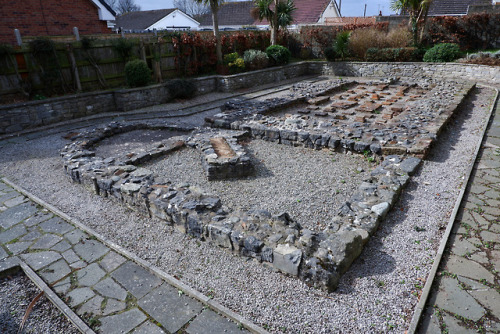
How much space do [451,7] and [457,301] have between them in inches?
1238

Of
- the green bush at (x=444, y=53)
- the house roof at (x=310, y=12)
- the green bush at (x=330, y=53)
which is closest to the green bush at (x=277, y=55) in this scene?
the green bush at (x=330, y=53)

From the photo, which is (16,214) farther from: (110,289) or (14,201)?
(110,289)

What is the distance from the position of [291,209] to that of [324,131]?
337 cm

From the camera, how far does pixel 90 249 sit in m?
4.14

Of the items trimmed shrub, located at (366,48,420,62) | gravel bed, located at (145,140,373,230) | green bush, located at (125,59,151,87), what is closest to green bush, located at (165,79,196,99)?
green bush, located at (125,59,151,87)

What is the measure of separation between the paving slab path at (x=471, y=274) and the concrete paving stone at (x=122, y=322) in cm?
261

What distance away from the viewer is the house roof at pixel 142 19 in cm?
3738

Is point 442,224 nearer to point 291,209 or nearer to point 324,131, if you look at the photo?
point 291,209

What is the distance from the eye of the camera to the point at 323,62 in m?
18.6

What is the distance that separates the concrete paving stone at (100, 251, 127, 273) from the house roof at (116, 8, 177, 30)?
38.2 meters

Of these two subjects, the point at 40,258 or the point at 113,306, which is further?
the point at 40,258

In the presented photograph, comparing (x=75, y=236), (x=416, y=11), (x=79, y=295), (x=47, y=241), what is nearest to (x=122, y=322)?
(x=79, y=295)

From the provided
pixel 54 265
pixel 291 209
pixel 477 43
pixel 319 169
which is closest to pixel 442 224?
pixel 291 209

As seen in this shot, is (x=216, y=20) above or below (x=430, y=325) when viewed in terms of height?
above
